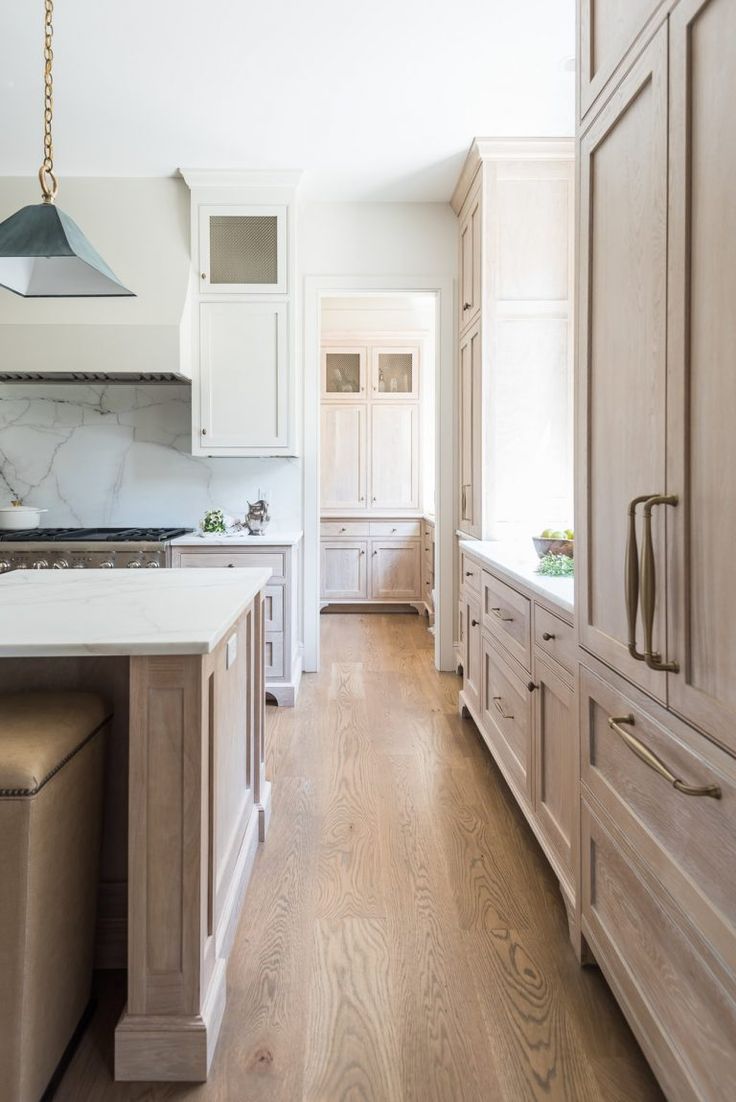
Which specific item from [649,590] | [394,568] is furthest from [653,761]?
[394,568]

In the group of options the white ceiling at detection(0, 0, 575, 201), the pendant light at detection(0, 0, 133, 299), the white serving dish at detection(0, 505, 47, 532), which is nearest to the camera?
the pendant light at detection(0, 0, 133, 299)

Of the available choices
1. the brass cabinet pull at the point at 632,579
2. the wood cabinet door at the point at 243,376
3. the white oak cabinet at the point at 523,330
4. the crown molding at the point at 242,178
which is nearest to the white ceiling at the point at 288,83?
the crown molding at the point at 242,178

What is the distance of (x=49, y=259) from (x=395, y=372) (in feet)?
14.8

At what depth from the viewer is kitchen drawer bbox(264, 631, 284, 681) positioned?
11.7 feet

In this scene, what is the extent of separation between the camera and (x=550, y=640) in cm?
187

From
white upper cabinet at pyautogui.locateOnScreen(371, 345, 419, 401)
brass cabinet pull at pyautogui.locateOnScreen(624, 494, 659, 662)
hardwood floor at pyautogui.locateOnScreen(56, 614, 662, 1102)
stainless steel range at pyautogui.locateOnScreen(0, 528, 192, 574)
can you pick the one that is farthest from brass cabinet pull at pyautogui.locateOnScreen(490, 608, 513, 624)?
white upper cabinet at pyautogui.locateOnScreen(371, 345, 419, 401)

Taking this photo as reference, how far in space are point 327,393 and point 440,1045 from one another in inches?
216

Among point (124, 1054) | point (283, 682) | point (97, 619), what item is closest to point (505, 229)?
point (283, 682)

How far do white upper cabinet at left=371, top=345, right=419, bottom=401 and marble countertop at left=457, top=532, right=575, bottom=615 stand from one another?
3.11 m

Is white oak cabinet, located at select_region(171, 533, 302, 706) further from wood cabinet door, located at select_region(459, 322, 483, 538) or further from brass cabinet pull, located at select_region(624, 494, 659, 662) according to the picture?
brass cabinet pull, located at select_region(624, 494, 659, 662)

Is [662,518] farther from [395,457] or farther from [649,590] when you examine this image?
[395,457]

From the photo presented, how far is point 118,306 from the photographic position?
3.54m

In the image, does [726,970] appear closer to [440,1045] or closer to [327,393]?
[440,1045]

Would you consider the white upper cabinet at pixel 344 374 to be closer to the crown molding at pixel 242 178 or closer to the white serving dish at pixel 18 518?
the crown molding at pixel 242 178
